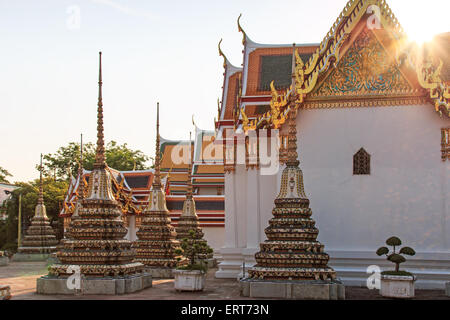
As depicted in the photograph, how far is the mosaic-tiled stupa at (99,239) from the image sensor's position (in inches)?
423

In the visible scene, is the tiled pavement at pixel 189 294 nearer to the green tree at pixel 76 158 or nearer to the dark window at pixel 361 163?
the dark window at pixel 361 163

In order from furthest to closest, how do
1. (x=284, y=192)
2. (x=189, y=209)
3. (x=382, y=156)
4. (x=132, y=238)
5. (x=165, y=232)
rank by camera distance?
(x=132, y=238), (x=189, y=209), (x=165, y=232), (x=382, y=156), (x=284, y=192)

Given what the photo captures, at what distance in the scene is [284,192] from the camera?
10680 mm

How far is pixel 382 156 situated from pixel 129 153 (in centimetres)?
3770

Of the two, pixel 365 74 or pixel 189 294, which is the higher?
pixel 365 74

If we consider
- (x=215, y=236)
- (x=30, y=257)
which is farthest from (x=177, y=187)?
(x=30, y=257)

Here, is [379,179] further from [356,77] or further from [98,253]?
[98,253]

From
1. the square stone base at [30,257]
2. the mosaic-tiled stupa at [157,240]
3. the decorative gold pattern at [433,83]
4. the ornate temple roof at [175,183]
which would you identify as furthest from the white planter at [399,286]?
the square stone base at [30,257]

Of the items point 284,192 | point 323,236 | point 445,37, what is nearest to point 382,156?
point 323,236

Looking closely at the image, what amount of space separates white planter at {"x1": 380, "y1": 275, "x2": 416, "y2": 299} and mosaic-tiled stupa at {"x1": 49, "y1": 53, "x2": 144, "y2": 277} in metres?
4.64

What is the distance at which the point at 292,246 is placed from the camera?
10125mm

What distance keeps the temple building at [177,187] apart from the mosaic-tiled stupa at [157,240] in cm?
416

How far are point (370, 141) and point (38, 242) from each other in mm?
17244

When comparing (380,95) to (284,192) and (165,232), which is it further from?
(165,232)
